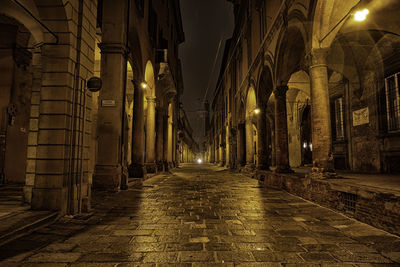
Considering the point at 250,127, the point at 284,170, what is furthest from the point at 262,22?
the point at 284,170

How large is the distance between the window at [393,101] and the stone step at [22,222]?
11.9 metres

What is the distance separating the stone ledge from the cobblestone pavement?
212 millimetres

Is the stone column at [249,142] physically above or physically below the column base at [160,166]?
above

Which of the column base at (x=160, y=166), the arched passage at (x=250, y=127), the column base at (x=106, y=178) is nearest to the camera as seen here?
the column base at (x=106, y=178)

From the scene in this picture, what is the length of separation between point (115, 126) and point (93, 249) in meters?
5.35

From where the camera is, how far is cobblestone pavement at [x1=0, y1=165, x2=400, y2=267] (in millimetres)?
2660

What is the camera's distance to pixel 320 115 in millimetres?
6738

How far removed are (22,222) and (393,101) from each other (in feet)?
41.3

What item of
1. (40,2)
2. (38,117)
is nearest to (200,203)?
(38,117)

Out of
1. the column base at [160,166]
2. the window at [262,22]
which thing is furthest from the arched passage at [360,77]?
the column base at [160,166]

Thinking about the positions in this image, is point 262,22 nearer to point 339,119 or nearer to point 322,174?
point 339,119

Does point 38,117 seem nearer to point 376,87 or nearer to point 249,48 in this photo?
point 376,87

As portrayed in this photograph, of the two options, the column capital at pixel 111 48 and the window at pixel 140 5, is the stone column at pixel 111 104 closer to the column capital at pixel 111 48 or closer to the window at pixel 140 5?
the column capital at pixel 111 48

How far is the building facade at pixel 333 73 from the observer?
6.75m
